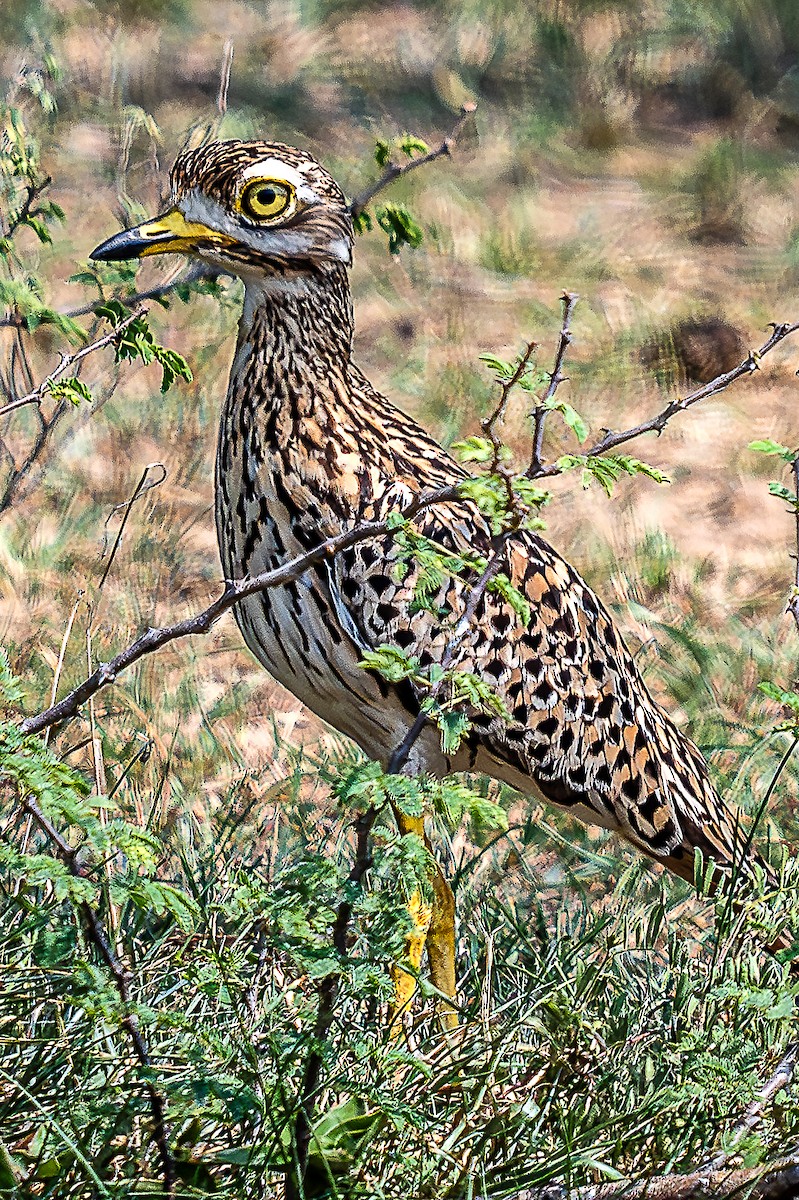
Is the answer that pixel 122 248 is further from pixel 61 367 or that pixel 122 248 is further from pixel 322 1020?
pixel 322 1020

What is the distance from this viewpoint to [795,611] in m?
2.27

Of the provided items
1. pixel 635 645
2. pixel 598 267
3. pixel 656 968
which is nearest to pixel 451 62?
pixel 598 267

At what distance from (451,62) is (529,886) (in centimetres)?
466

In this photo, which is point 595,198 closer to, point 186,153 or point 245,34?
point 245,34

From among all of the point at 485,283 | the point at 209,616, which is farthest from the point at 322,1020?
the point at 485,283

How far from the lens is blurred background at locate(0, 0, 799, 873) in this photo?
4512 mm

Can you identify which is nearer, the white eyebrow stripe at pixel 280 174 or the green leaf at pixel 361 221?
the white eyebrow stripe at pixel 280 174

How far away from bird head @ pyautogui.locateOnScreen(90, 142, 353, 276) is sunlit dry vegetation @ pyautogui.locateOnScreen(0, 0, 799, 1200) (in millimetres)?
153

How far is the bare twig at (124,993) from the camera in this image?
6.44ft

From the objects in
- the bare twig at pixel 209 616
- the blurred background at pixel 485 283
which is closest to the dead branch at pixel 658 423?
the bare twig at pixel 209 616

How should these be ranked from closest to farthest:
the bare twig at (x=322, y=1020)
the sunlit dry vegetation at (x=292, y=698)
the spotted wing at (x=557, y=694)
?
the bare twig at (x=322, y=1020) < the sunlit dry vegetation at (x=292, y=698) < the spotted wing at (x=557, y=694)

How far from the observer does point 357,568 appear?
3.09 metres

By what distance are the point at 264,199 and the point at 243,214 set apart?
0.16 feet

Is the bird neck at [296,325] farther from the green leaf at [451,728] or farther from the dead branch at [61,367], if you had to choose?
the green leaf at [451,728]
